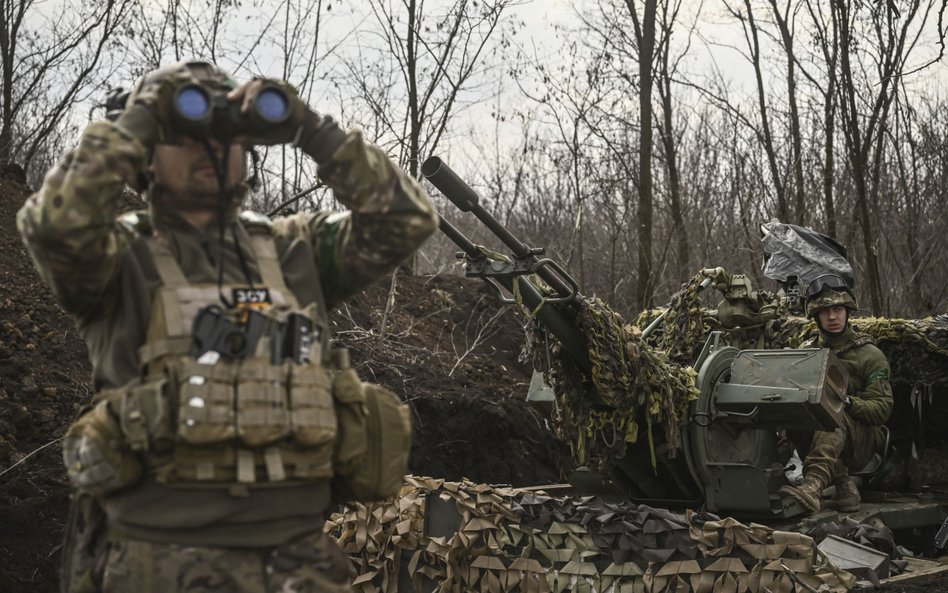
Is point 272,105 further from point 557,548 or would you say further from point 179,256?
point 557,548

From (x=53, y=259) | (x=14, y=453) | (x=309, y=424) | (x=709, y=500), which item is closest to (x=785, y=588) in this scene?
(x=709, y=500)

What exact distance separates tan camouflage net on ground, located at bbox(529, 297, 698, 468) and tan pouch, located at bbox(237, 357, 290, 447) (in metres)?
3.82

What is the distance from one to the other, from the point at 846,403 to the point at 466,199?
3.34 m

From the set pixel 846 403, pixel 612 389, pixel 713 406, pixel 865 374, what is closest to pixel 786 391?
pixel 713 406

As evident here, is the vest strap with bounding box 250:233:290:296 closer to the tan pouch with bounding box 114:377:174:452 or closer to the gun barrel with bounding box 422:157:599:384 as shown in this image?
the tan pouch with bounding box 114:377:174:452

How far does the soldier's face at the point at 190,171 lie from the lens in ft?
10.2

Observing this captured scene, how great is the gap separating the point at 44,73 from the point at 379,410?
10100 millimetres

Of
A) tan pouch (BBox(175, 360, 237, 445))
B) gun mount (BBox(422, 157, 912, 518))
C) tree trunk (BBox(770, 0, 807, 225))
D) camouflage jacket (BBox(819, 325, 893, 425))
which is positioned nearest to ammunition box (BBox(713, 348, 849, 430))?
gun mount (BBox(422, 157, 912, 518))

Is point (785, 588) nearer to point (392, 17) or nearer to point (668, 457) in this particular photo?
point (668, 457)

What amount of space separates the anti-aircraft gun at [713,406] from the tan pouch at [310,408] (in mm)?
3325

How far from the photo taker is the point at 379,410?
3.26 meters

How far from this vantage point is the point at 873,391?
814 cm

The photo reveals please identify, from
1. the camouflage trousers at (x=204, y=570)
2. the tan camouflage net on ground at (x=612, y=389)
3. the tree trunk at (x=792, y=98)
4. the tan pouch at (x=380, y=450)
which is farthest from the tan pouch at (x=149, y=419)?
the tree trunk at (x=792, y=98)

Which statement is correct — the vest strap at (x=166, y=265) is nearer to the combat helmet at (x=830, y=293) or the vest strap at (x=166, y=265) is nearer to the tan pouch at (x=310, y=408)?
the tan pouch at (x=310, y=408)
